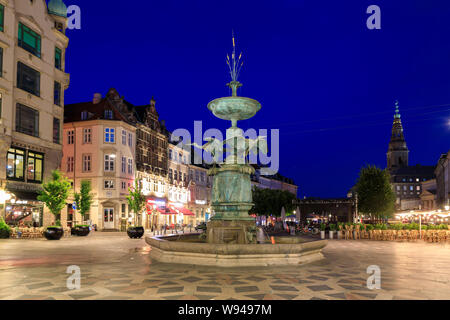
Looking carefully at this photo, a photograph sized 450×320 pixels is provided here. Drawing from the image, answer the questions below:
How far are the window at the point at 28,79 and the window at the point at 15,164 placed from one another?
505 cm

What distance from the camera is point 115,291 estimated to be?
7.87m

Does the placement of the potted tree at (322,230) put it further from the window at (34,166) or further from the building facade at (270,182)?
the building facade at (270,182)

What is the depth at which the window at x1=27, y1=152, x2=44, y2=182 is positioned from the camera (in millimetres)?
30891

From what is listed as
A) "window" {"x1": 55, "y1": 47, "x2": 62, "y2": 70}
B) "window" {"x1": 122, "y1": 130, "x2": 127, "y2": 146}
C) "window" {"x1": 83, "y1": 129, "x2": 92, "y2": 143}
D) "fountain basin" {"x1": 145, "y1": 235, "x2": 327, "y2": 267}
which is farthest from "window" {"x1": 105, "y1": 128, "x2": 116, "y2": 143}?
"fountain basin" {"x1": 145, "y1": 235, "x2": 327, "y2": 267}

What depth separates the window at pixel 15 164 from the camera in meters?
29.1

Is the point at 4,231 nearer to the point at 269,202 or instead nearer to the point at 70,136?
the point at 70,136

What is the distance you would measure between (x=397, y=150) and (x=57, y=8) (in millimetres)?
158024

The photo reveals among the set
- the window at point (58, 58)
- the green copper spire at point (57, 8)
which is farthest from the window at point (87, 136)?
the green copper spire at point (57, 8)

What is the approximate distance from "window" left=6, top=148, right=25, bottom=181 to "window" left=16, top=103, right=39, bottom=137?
5.72ft

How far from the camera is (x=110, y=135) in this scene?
4559 centimetres

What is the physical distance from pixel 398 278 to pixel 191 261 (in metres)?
5.74
